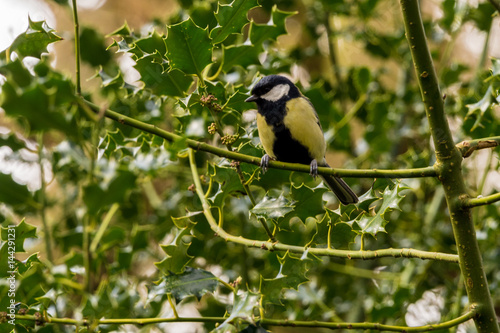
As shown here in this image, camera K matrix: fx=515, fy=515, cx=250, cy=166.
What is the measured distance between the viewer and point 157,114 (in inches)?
76.6

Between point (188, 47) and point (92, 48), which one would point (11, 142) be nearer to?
point (92, 48)

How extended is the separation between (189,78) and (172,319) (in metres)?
0.66

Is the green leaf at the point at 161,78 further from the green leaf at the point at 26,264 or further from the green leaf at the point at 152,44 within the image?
the green leaf at the point at 26,264

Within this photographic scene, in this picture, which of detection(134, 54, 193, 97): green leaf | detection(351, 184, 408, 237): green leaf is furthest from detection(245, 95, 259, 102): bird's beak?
detection(351, 184, 408, 237): green leaf

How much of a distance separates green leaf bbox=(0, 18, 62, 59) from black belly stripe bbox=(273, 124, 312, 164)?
33.8 inches

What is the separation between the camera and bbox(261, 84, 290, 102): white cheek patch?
1.90 metres

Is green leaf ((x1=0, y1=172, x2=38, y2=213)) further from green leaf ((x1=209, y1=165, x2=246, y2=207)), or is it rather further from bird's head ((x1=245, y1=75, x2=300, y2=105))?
bird's head ((x1=245, y1=75, x2=300, y2=105))

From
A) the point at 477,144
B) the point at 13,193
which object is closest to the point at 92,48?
the point at 13,193

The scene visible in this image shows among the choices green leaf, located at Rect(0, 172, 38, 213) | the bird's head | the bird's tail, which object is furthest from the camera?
the bird's tail

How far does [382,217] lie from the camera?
1.30 m

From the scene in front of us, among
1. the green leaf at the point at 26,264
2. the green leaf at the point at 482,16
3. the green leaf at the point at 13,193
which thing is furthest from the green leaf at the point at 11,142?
the green leaf at the point at 482,16

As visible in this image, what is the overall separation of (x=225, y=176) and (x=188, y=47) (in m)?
0.38

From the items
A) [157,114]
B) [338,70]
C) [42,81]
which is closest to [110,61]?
[157,114]

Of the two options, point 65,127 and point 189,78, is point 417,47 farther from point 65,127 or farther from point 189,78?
point 65,127
